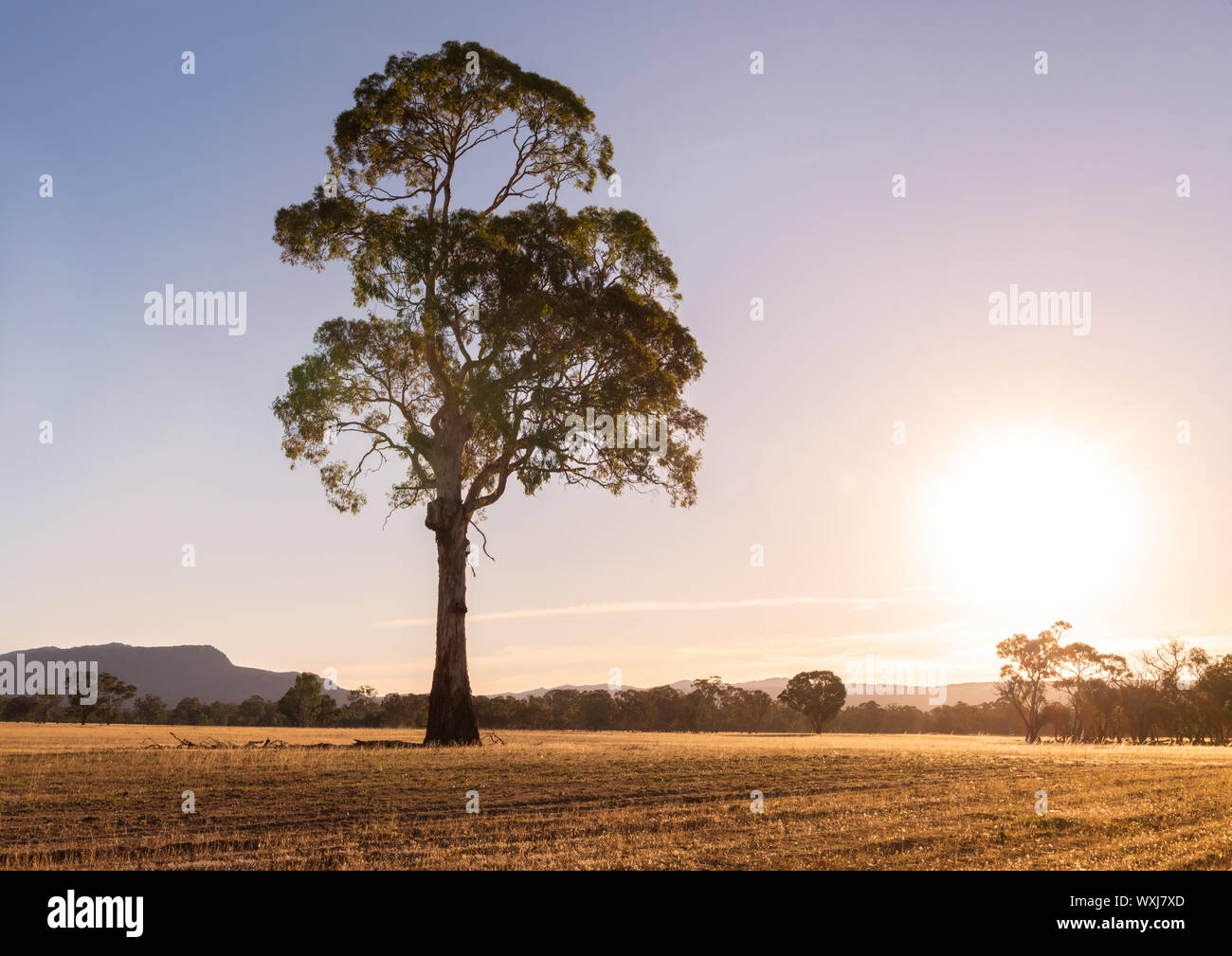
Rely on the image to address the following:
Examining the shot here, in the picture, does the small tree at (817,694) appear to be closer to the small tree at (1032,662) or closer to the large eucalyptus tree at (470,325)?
the small tree at (1032,662)

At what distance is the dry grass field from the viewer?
9.52 metres

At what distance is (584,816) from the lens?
13070 millimetres

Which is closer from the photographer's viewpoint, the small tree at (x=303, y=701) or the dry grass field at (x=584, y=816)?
the dry grass field at (x=584, y=816)

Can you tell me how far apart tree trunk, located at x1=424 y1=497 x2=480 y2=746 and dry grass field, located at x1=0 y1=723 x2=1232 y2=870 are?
29.5 ft

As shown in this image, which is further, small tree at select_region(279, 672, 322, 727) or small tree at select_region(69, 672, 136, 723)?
small tree at select_region(279, 672, 322, 727)

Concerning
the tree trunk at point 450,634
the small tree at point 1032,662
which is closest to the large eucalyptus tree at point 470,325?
the tree trunk at point 450,634

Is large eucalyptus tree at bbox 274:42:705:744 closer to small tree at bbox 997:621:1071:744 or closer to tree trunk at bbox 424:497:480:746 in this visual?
tree trunk at bbox 424:497:480:746

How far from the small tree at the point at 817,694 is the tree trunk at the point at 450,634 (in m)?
89.3

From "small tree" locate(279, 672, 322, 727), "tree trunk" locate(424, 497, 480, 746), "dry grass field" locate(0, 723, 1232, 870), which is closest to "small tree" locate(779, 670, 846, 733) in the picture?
"small tree" locate(279, 672, 322, 727)

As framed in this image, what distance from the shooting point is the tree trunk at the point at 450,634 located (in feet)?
107

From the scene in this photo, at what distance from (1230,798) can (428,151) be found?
3322 cm

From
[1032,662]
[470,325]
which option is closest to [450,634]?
[470,325]

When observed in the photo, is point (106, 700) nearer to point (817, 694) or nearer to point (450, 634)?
point (817, 694)

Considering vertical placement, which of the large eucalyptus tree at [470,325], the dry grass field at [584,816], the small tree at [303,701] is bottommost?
the small tree at [303,701]
